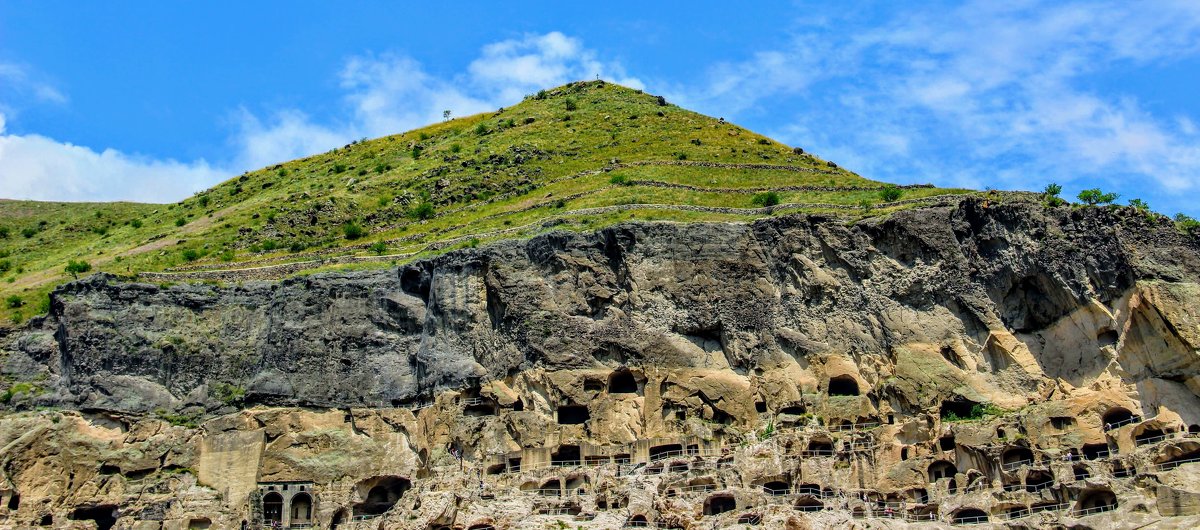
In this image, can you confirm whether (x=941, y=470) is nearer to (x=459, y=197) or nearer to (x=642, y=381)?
(x=642, y=381)

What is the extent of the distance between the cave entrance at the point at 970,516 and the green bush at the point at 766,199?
26795 millimetres

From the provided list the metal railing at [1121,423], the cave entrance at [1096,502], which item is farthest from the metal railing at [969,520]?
the metal railing at [1121,423]

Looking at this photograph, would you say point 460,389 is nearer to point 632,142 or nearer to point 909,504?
point 909,504

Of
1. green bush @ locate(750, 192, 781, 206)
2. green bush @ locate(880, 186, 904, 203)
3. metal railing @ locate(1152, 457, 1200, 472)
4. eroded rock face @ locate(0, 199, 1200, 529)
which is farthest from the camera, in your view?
green bush @ locate(750, 192, 781, 206)

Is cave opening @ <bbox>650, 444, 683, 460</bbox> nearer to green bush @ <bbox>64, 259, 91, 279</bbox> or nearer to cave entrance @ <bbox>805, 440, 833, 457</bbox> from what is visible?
cave entrance @ <bbox>805, 440, 833, 457</bbox>

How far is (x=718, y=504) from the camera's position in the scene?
4784cm

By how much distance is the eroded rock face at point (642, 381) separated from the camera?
48.8 meters

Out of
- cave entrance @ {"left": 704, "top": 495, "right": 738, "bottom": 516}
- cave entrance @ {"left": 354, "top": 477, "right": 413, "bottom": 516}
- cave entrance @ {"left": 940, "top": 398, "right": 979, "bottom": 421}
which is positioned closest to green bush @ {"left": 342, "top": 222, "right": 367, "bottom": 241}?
cave entrance @ {"left": 354, "top": 477, "right": 413, "bottom": 516}

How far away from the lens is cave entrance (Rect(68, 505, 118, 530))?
Result: 51594 millimetres

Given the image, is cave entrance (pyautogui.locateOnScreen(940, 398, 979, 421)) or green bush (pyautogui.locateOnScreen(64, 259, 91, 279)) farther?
green bush (pyautogui.locateOnScreen(64, 259, 91, 279))

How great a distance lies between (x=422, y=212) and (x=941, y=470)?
42.5 meters

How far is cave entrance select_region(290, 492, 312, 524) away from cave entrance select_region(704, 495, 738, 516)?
18.1m

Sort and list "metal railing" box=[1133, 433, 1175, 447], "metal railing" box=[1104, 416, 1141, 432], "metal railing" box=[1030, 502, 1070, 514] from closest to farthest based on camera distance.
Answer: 1. "metal railing" box=[1030, 502, 1070, 514]
2. "metal railing" box=[1133, 433, 1175, 447]
3. "metal railing" box=[1104, 416, 1141, 432]

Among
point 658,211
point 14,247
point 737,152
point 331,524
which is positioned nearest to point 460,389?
point 331,524
